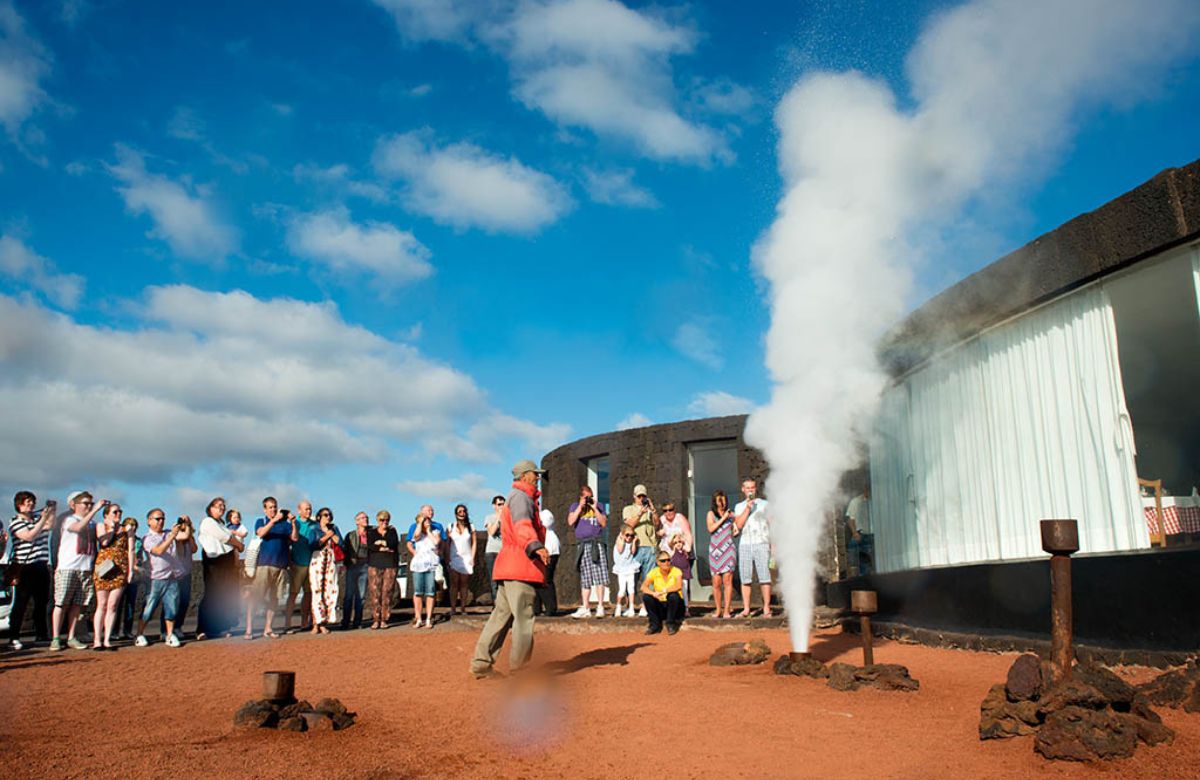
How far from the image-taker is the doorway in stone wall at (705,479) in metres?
18.5

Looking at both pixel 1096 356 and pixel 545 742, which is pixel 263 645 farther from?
pixel 1096 356

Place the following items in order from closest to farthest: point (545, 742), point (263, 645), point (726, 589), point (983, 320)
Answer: point (545, 742) < point (983, 320) < point (263, 645) < point (726, 589)

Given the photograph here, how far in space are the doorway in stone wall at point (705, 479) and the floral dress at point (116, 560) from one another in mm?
10854

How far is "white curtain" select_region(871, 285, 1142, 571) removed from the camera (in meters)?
8.05

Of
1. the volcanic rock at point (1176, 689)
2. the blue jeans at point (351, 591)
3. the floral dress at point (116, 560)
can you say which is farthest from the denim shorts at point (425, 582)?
the volcanic rock at point (1176, 689)

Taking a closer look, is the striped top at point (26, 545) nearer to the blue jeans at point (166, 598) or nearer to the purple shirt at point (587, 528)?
the blue jeans at point (166, 598)

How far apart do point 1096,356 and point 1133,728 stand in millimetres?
4391

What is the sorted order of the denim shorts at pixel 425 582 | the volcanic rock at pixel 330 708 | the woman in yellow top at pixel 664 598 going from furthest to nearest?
the denim shorts at pixel 425 582
the woman in yellow top at pixel 664 598
the volcanic rock at pixel 330 708

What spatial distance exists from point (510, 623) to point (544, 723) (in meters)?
1.92

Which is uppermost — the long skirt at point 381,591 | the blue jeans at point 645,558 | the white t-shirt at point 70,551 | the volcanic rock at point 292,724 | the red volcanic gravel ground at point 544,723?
the white t-shirt at point 70,551

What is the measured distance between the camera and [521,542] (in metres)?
7.99

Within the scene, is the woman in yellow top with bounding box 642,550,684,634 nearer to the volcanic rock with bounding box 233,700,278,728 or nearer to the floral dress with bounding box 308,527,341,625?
the floral dress with bounding box 308,527,341,625

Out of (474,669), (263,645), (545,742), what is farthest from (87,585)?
(545,742)

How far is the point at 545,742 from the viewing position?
5.63 m
